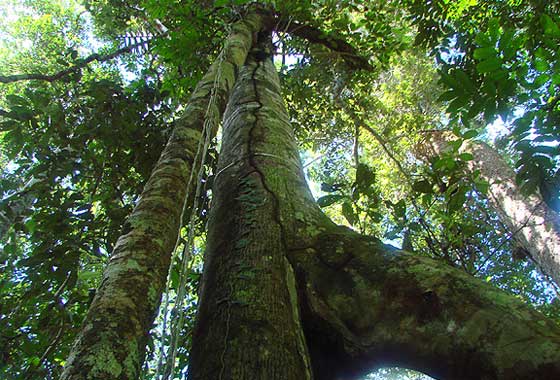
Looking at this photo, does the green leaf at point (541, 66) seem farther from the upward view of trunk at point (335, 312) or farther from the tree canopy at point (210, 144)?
the upward view of trunk at point (335, 312)

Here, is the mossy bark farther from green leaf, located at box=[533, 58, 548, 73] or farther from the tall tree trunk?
green leaf, located at box=[533, 58, 548, 73]

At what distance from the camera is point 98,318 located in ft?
3.06

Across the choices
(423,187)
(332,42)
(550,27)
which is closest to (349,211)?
(423,187)

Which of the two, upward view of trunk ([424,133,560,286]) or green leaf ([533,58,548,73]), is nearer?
green leaf ([533,58,548,73])

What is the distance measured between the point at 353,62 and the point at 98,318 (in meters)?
4.80

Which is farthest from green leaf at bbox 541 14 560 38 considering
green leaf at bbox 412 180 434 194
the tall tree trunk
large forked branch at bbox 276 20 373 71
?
large forked branch at bbox 276 20 373 71

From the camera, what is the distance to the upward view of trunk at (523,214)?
5.52m

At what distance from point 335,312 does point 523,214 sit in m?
6.48

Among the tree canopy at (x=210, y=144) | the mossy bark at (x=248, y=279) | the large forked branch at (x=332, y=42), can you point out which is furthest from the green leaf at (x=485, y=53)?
the large forked branch at (x=332, y=42)

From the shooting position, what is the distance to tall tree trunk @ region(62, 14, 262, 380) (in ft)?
2.77

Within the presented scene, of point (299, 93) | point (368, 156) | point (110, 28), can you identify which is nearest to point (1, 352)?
point (299, 93)

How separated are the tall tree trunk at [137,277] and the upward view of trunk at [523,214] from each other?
4.26m

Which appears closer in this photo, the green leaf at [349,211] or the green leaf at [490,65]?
the green leaf at [490,65]

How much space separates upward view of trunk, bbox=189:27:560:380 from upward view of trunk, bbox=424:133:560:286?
4.03 metres
